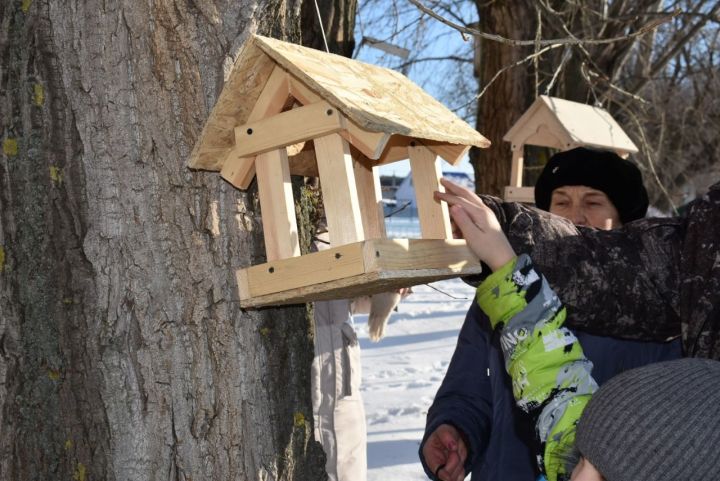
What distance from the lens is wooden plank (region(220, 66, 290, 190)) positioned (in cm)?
142

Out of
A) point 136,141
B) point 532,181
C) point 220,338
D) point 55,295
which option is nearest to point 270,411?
point 220,338

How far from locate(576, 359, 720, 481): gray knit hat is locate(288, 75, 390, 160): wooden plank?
1.79 ft

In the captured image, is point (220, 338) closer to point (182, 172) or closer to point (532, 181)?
point (182, 172)

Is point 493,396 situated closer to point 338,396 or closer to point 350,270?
point 350,270

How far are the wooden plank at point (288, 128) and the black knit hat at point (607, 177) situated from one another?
1259 millimetres

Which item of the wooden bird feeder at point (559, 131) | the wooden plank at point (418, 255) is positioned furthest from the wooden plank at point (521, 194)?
the wooden plank at point (418, 255)

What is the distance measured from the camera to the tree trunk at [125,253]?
56.5 inches

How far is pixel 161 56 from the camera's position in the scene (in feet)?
4.70

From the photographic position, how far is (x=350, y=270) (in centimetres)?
134

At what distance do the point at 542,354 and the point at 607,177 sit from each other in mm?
1016

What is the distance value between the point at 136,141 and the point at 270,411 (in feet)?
1.82

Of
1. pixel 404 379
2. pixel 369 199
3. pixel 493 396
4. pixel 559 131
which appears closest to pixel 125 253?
pixel 369 199

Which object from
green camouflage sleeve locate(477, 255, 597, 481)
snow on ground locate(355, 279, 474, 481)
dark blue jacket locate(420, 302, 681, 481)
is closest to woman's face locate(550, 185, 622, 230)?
dark blue jacket locate(420, 302, 681, 481)

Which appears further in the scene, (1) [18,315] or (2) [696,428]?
(1) [18,315]
